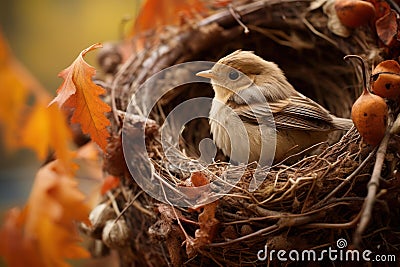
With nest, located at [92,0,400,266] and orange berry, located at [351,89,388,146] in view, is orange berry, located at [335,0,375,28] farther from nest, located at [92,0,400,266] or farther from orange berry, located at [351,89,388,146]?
orange berry, located at [351,89,388,146]

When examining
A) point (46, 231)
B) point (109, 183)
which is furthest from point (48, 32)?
point (46, 231)

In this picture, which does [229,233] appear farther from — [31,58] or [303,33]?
[31,58]

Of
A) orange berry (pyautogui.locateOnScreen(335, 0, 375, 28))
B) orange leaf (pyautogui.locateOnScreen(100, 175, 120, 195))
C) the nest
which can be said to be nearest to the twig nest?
the nest

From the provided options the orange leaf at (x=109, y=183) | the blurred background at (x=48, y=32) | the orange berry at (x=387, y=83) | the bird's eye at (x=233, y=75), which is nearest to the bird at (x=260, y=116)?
the bird's eye at (x=233, y=75)

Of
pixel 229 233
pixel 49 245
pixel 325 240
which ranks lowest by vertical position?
pixel 325 240

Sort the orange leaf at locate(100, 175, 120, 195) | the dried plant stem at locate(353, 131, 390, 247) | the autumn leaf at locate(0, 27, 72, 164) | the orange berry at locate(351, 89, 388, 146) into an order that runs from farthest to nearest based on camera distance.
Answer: the orange leaf at locate(100, 175, 120, 195) → the autumn leaf at locate(0, 27, 72, 164) → the orange berry at locate(351, 89, 388, 146) → the dried plant stem at locate(353, 131, 390, 247)

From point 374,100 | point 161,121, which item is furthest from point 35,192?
point 374,100

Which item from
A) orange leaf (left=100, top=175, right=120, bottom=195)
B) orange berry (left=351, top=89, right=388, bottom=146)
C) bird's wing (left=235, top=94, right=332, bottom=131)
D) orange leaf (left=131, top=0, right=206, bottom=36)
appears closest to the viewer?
orange berry (left=351, top=89, right=388, bottom=146)
